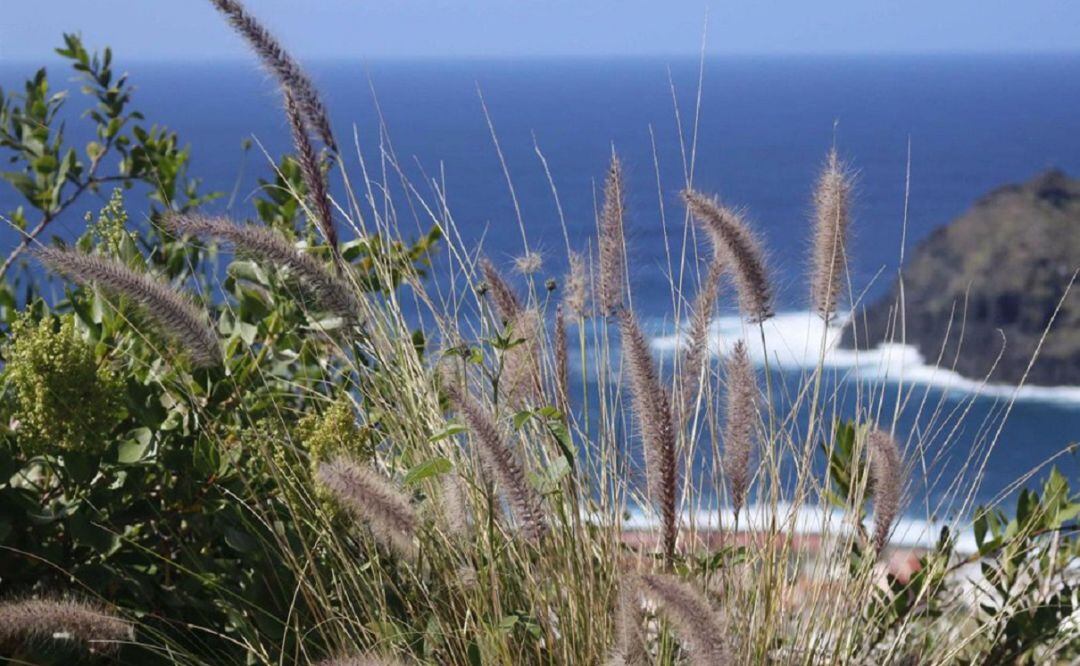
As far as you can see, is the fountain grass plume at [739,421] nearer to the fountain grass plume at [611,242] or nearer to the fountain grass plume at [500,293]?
the fountain grass plume at [611,242]

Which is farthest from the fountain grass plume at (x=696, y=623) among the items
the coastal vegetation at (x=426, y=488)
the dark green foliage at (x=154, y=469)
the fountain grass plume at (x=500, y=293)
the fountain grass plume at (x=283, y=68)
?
the fountain grass plume at (x=283, y=68)

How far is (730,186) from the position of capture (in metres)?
42.2

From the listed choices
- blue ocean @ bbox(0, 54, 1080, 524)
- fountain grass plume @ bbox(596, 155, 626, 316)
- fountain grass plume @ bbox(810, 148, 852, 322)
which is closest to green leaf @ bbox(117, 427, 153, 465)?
fountain grass plume @ bbox(596, 155, 626, 316)

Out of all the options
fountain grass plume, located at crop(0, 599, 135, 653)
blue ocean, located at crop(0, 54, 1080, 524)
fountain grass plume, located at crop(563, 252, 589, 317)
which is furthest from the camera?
blue ocean, located at crop(0, 54, 1080, 524)

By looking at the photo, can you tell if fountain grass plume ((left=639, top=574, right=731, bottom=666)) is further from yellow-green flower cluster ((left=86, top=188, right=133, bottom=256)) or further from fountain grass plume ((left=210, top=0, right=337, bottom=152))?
yellow-green flower cluster ((left=86, top=188, right=133, bottom=256))

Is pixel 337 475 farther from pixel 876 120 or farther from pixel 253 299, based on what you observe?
pixel 876 120

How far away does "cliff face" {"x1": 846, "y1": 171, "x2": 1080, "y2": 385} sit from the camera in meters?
14.9

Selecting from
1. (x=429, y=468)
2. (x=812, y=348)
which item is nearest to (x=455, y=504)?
(x=429, y=468)

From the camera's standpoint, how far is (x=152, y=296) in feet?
4.33

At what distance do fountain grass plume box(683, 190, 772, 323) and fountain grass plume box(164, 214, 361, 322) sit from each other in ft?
1.38

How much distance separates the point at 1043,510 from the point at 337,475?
40.0 inches

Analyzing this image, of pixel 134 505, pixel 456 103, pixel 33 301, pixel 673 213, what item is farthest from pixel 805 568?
pixel 456 103

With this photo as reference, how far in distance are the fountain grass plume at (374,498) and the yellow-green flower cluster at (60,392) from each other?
1.14 ft

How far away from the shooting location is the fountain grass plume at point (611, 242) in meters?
1.58
